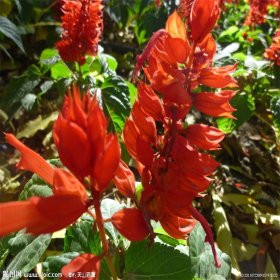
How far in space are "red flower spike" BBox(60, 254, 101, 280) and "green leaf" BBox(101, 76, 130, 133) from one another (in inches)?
39.1

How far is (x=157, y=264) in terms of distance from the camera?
701 mm

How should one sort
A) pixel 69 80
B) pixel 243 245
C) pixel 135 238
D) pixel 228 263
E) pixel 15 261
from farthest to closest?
pixel 69 80 < pixel 243 245 < pixel 228 263 < pixel 15 261 < pixel 135 238

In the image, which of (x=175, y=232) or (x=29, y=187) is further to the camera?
(x=29, y=187)

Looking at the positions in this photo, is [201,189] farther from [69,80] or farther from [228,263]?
[69,80]

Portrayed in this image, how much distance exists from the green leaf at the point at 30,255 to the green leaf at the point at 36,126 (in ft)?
3.70

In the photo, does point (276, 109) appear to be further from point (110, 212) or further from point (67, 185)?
point (67, 185)

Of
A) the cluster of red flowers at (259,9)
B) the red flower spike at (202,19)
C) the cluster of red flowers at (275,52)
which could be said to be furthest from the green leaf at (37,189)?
the cluster of red flowers at (259,9)

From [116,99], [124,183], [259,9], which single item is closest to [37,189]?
[124,183]

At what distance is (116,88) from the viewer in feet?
5.08

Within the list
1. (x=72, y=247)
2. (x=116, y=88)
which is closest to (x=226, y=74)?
(x=72, y=247)

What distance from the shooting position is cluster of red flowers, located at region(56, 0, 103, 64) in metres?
1.46

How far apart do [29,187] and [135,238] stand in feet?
1.44

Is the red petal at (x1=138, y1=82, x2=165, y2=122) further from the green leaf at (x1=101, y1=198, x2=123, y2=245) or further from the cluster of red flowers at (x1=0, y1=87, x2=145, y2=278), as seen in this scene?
the green leaf at (x1=101, y1=198, x2=123, y2=245)

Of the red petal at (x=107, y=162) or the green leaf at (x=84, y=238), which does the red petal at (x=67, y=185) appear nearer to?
the red petal at (x=107, y=162)
